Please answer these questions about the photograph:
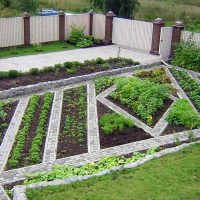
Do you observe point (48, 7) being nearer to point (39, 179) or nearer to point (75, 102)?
point (75, 102)

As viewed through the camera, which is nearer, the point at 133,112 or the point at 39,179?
the point at 39,179

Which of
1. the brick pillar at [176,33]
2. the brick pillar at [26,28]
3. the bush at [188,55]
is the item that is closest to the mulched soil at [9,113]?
the bush at [188,55]

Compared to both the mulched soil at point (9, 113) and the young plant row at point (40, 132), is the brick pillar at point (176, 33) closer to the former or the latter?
the young plant row at point (40, 132)

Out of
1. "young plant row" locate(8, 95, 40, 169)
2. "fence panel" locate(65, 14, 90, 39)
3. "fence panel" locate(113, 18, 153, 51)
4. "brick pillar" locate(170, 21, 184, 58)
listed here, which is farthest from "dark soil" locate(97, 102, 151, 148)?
"fence panel" locate(65, 14, 90, 39)

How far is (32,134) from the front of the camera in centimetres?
1109

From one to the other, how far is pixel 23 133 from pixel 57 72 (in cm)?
545

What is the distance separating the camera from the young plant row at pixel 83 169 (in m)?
8.87

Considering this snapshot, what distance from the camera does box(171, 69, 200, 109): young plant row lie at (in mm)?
14188

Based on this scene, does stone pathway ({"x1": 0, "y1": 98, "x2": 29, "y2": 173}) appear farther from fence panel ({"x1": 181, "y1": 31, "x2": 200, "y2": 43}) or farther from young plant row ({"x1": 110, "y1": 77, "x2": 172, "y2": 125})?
fence panel ({"x1": 181, "y1": 31, "x2": 200, "y2": 43})

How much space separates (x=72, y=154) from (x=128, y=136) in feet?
5.91

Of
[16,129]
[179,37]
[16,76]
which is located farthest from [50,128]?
[179,37]

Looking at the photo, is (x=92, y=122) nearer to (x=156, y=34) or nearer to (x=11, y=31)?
(x=156, y=34)

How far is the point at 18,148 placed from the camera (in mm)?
10133

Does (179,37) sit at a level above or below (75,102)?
above
